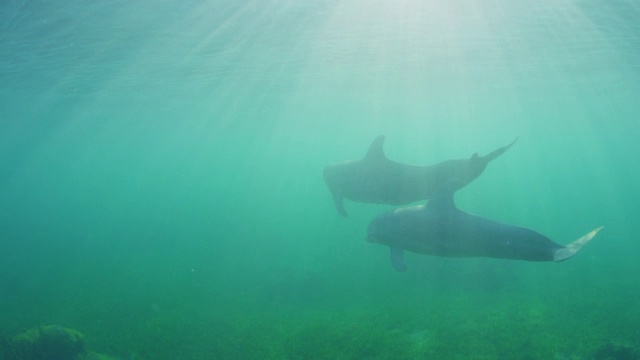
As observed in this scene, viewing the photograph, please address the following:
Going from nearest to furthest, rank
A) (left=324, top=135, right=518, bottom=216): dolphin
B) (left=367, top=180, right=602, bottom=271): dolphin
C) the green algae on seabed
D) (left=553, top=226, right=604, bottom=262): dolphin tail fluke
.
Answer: (left=553, top=226, right=604, bottom=262): dolphin tail fluke, (left=367, top=180, right=602, bottom=271): dolphin, (left=324, top=135, right=518, bottom=216): dolphin, the green algae on seabed

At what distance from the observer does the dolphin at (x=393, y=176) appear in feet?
31.0

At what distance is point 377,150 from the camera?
1082 cm

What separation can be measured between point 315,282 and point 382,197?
29.7ft

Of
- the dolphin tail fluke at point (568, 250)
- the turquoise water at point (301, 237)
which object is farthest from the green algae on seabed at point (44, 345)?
the dolphin tail fluke at point (568, 250)

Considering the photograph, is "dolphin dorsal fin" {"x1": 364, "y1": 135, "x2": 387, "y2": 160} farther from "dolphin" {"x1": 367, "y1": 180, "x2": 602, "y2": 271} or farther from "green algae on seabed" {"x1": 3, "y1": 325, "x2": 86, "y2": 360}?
"green algae on seabed" {"x1": 3, "y1": 325, "x2": 86, "y2": 360}

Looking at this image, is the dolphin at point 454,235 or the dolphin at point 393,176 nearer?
the dolphin at point 454,235

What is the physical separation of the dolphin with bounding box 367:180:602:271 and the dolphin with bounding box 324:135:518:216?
1.78 meters

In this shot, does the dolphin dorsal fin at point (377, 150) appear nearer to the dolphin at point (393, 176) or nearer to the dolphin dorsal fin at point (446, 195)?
the dolphin at point (393, 176)

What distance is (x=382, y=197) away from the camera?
1106 cm

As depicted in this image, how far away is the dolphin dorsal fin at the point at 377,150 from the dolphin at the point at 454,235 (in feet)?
8.23

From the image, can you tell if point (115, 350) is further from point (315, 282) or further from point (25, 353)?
point (315, 282)

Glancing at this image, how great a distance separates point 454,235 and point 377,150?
157 inches

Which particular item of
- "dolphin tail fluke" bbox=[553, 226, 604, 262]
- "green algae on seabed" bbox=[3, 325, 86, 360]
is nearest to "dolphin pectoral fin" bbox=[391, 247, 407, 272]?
"dolphin tail fluke" bbox=[553, 226, 604, 262]

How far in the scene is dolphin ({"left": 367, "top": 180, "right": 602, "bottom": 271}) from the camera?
20.9ft
